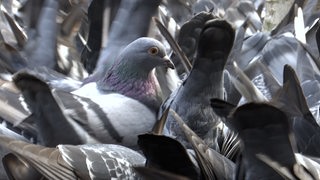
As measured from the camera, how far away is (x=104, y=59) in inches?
137

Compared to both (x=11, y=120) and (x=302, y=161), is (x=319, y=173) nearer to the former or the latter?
(x=302, y=161)

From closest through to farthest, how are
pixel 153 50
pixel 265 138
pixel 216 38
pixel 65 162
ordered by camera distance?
pixel 265 138 < pixel 65 162 < pixel 216 38 < pixel 153 50

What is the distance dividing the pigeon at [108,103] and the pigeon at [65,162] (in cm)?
23

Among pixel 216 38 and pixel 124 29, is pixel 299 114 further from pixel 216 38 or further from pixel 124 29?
pixel 124 29

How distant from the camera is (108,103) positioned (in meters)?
2.91

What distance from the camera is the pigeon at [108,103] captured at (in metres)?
2.45

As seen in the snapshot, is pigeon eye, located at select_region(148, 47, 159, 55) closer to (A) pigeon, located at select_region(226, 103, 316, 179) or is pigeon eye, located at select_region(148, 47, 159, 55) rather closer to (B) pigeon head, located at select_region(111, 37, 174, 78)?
(B) pigeon head, located at select_region(111, 37, 174, 78)

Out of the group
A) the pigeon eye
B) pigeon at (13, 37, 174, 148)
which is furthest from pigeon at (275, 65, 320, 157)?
the pigeon eye

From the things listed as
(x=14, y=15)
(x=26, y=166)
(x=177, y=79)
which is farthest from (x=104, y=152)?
(x=14, y=15)

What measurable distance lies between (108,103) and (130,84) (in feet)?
1.07

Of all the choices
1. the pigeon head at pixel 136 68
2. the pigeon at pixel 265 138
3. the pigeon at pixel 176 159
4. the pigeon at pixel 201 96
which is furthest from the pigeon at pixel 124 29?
the pigeon at pixel 265 138

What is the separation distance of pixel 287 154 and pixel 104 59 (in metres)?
1.68

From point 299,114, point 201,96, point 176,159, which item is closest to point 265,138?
point 176,159

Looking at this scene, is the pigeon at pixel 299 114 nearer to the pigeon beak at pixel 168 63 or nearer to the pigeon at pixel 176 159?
the pigeon at pixel 176 159
